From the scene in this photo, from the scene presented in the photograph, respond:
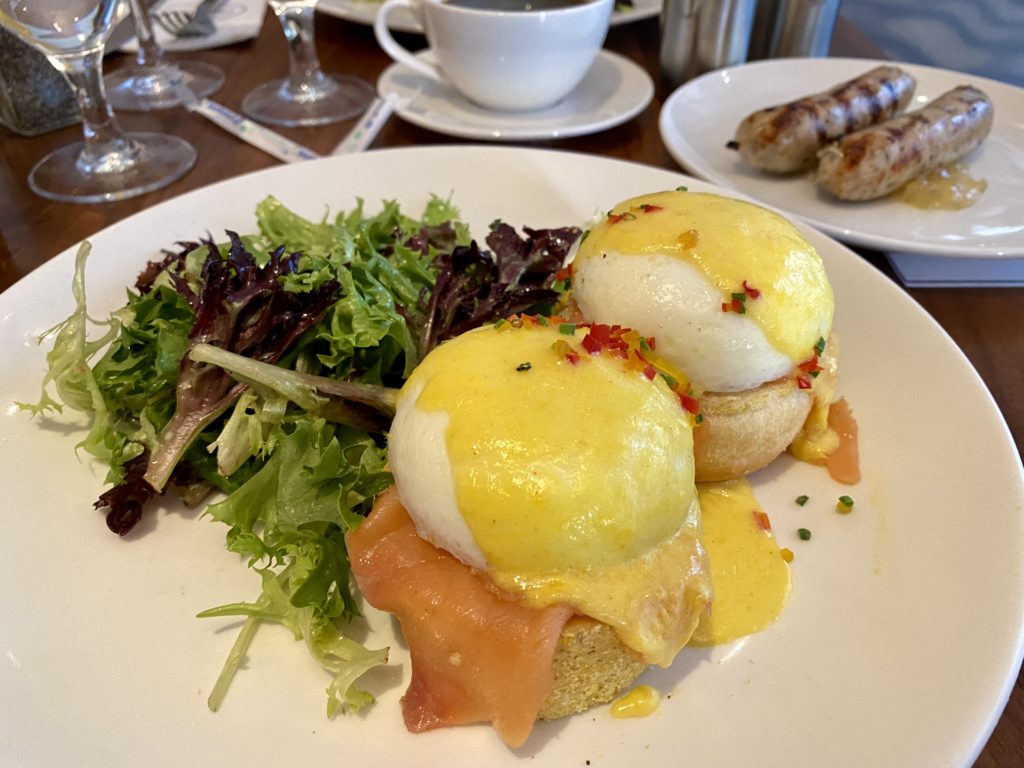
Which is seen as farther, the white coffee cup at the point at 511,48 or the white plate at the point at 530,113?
the white plate at the point at 530,113

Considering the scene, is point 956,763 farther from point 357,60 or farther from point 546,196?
point 357,60

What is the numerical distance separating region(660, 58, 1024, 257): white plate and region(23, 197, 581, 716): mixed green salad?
1.09 meters

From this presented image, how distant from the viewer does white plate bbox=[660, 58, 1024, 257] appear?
7.95 ft

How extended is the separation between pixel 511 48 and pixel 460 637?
7.83 ft

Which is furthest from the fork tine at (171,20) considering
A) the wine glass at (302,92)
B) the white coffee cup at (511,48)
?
the white coffee cup at (511,48)

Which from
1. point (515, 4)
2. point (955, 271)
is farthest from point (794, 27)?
point (955, 271)

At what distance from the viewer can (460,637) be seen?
1244 mm

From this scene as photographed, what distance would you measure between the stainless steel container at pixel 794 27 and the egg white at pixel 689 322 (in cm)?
274

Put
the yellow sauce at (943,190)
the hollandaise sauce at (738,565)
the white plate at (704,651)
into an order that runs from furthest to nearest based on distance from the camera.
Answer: the yellow sauce at (943,190)
the hollandaise sauce at (738,565)
the white plate at (704,651)

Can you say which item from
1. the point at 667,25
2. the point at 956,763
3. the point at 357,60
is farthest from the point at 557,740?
the point at 357,60

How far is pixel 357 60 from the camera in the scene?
3906mm

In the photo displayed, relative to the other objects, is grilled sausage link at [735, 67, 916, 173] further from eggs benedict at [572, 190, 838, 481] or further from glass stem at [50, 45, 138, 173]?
glass stem at [50, 45, 138, 173]

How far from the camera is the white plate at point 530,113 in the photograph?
9.63 feet

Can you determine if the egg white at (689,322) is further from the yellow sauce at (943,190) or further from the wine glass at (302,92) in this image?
the wine glass at (302,92)
